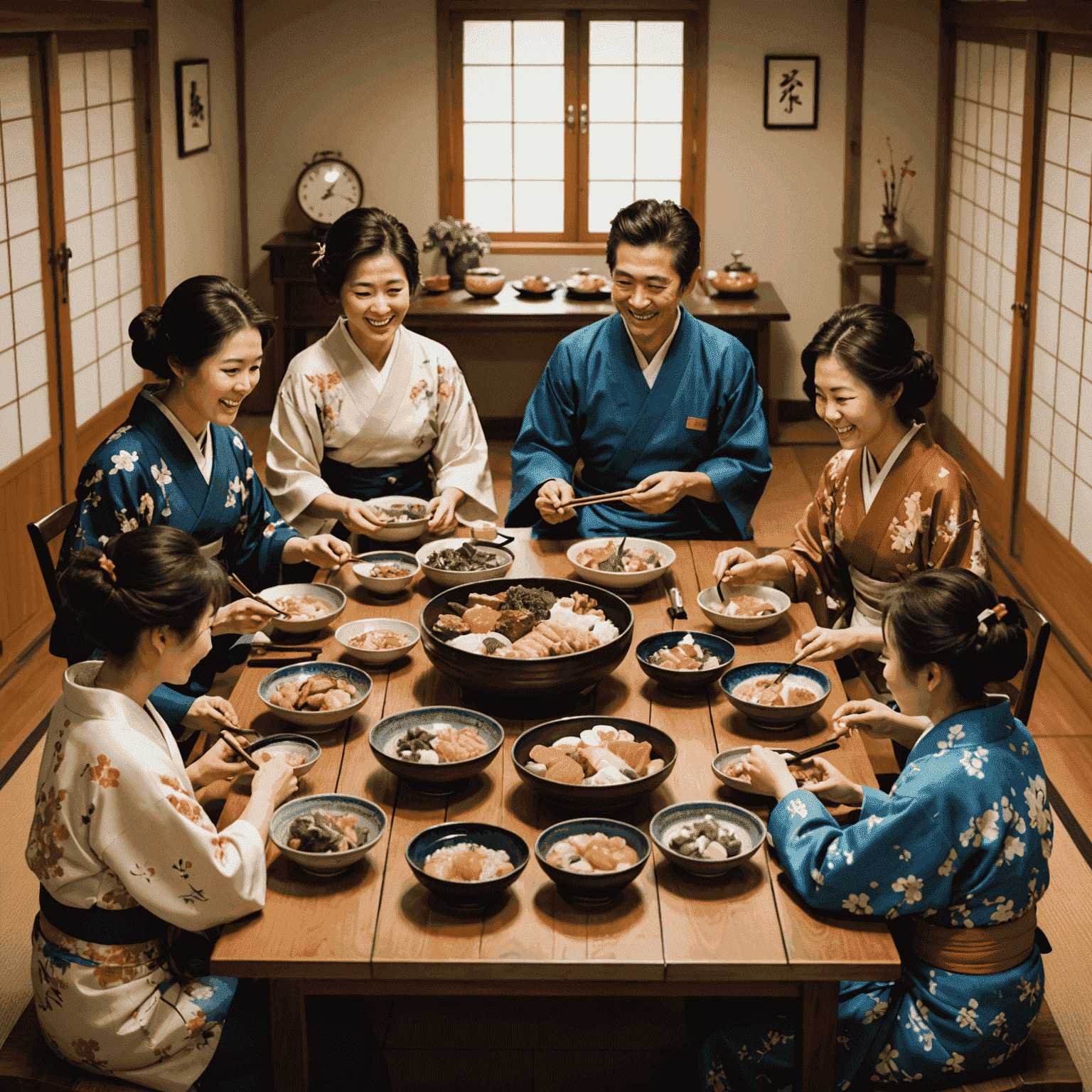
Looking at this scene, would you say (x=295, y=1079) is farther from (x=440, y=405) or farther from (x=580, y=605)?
(x=440, y=405)

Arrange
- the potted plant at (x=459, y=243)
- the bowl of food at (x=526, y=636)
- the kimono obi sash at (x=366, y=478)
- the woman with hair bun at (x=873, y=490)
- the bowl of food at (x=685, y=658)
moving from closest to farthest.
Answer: the bowl of food at (x=526, y=636), the bowl of food at (x=685, y=658), the woman with hair bun at (x=873, y=490), the kimono obi sash at (x=366, y=478), the potted plant at (x=459, y=243)

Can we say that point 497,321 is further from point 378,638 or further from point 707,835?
point 707,835

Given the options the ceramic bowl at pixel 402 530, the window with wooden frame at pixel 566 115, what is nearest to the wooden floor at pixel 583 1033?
the ceramic bowl at pixel 402 530

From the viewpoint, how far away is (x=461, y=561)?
10.6ft

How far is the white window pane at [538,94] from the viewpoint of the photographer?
26.6 ft

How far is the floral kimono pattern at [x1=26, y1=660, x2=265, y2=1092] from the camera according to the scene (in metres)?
2.02

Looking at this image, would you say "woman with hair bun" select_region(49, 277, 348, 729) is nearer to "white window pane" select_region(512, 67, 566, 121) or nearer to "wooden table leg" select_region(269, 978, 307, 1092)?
"wooden table leg" select_region(269, 978, 307, 1092)

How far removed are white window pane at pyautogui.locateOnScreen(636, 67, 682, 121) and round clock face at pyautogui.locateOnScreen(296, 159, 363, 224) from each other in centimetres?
177

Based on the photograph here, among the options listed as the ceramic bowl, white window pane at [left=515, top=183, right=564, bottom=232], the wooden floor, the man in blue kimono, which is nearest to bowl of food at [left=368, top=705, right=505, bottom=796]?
the wooden floor

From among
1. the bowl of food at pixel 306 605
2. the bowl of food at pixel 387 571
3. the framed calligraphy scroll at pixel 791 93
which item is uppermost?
the framed calligraphy scroll at pixel 791 93

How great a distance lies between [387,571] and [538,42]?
5.68 metres

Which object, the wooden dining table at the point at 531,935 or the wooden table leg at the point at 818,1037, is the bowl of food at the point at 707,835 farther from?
the wooden table leg at the point at 818,1037

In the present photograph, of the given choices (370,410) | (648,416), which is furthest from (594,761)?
(370,410)

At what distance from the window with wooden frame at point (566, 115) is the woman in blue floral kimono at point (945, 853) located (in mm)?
6410
